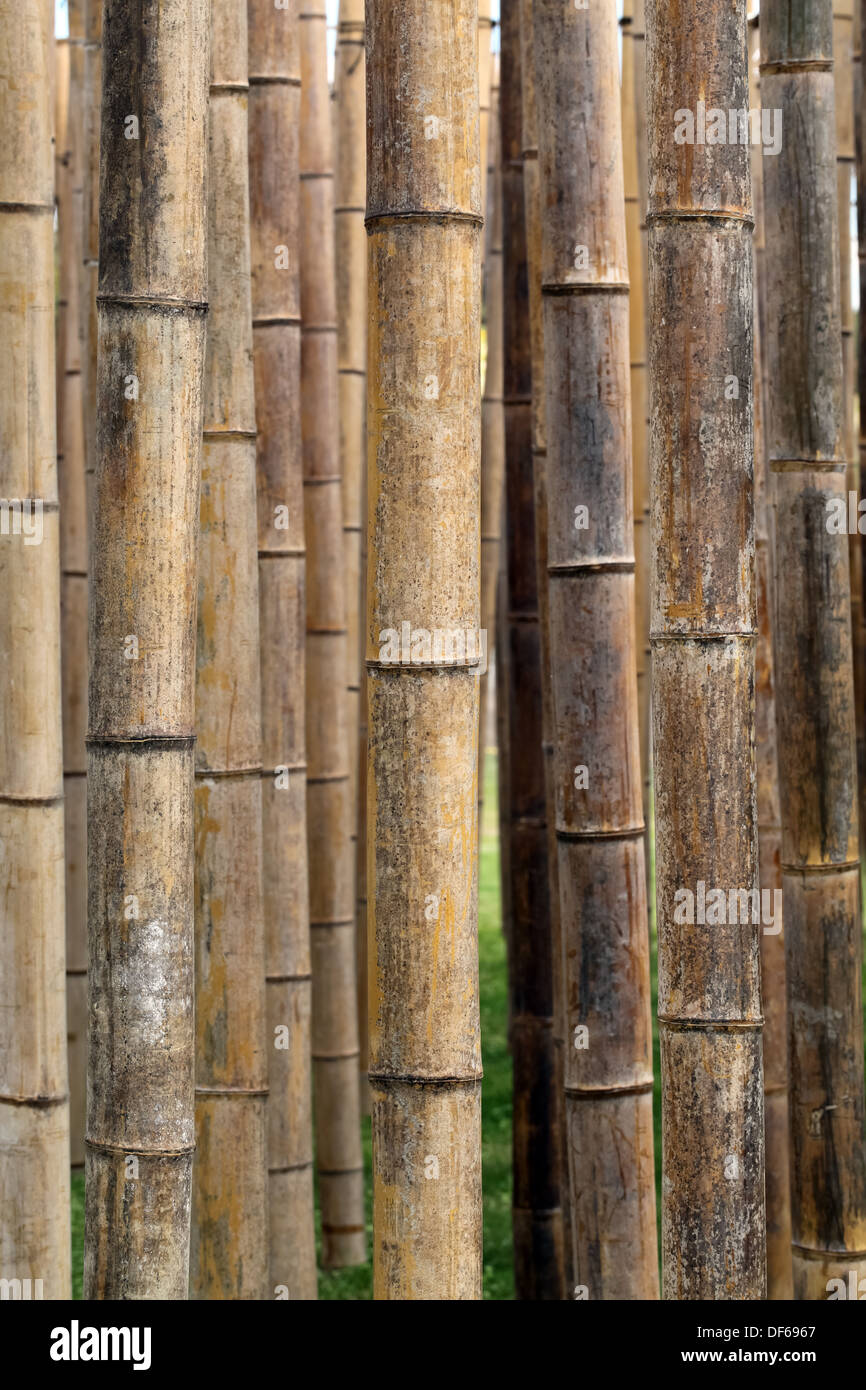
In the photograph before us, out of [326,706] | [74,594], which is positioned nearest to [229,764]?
[326,706]

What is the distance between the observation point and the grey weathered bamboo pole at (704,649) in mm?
2285

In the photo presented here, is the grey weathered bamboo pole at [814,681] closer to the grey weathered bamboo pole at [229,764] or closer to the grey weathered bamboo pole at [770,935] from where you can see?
the grey weathered bamboo pole at [770,935]

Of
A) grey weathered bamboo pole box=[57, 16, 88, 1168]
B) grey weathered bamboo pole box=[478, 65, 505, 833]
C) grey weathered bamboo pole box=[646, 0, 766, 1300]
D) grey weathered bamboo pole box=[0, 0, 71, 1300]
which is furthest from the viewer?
grey weathered bamboo pole box=[478, 65, 505, 833]

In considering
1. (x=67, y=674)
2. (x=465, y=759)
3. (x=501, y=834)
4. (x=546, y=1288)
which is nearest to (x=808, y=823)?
(x=465, y=759)

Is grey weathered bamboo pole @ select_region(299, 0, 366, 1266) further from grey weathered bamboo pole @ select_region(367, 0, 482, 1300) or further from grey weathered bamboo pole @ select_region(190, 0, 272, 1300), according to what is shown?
grey weathered bamboo pole @ select_region(367, 0, 482, 1300)

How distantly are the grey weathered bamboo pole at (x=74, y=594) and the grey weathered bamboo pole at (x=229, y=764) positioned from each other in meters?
1.98

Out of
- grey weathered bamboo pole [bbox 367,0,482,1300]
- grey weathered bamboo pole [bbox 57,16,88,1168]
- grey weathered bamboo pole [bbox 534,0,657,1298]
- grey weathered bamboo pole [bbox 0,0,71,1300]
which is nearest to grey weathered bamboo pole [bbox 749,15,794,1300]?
grey weathered bamboo pole [bbox 534,0,657,1298]

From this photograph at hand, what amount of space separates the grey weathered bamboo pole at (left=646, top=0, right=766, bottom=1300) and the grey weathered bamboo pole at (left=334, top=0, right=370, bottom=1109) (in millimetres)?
2670

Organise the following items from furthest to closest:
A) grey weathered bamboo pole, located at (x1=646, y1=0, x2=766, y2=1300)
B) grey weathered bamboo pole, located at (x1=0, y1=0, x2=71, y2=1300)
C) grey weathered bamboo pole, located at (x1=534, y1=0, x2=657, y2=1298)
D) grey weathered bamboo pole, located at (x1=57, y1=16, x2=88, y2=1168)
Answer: grey weathered bamboo pole, located at (x1=57, y1=16, x2=88, y2=1168) < grey weathered bamboo pole, located at (x1=534, y1=0, x2=657, y2=1298) < grey weathered bamboo pole, located at (x1=0, y1=0, x2=71, y2=1300) < grey weathered bamboo pole, located at (x1=646, y1=0, x2=766, y2=1300)

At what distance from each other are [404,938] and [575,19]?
176cm

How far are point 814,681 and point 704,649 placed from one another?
0.77 metres

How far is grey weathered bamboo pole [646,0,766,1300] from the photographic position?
2.29 metres

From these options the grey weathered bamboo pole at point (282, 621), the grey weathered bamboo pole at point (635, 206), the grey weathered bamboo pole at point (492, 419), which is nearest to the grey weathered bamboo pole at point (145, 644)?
the grey weathered bamboo pole at point (282, 621)
